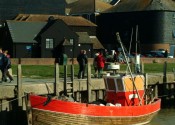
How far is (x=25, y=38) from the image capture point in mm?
83375

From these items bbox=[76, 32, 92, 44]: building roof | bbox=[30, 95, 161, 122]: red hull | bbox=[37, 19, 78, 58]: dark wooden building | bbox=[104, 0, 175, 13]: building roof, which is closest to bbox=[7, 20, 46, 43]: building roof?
bbox=[37, 19, 78, 58]: dark wooden building

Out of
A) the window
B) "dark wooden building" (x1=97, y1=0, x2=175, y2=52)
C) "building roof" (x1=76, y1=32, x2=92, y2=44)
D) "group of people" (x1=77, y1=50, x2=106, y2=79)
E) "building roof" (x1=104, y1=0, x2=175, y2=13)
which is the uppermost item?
"building roof" (x1=104, y1=0, x2=175, y2=13)

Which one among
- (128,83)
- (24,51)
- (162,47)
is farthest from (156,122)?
(162,47)

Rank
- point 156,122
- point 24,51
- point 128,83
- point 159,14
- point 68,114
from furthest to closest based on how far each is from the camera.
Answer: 1. point 159,14
2. point 24,51
3. point 156,122
4. point 128,83
5. point 68,114

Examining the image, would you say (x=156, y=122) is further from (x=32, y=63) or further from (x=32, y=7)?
(x=32, y=7)

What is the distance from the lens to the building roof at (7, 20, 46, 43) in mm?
83000

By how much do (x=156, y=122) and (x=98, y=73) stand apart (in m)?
6.45

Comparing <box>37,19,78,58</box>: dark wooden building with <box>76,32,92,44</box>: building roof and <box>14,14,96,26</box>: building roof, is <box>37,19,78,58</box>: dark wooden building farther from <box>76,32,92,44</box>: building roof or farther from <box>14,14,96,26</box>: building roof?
<box>14,14,96,26</box>: building roof

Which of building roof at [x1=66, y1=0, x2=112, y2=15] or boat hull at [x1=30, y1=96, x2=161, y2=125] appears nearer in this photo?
boat hull at [x1=30, y1=96, x2=161, y2=125]

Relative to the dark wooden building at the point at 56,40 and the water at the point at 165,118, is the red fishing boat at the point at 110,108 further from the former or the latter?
the dark wooden building at the point at 56,40

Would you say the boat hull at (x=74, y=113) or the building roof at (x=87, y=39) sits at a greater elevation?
the building roof at (x=87, y=39)

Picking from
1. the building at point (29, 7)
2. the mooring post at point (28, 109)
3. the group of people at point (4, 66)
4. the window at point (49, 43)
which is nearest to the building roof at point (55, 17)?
the building at point (29, 7)

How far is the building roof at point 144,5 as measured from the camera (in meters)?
106

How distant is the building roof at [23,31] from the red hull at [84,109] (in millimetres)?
55381
